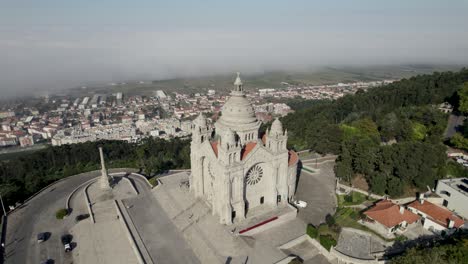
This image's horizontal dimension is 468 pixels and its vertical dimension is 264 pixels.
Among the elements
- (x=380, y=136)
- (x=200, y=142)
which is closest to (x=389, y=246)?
(x=200, y=142)

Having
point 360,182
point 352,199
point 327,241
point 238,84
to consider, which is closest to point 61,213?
point 238,84

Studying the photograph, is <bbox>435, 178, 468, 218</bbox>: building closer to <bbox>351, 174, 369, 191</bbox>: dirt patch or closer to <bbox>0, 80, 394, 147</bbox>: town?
<bbox>351, 174, 369, 191</bbox>: dirt patch

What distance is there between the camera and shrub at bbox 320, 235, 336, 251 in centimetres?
3129

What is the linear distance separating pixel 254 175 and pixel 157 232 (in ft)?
44.6

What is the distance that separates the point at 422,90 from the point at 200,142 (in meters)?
60.1

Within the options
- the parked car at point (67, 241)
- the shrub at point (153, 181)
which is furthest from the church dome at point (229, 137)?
the parked car at point (67, 241)

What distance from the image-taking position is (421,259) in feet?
79.8

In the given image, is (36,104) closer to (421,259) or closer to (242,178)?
(242,178)

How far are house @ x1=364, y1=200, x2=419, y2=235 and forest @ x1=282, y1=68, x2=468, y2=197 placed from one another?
4999 millimetres

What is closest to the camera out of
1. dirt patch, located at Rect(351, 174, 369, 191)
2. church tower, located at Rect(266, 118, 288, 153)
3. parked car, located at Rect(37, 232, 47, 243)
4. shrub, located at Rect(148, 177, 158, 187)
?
church tower, located at Rect(266, 118, 288, 153)

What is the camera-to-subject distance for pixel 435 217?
35094 mm

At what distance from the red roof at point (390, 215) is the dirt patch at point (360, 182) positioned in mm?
7437

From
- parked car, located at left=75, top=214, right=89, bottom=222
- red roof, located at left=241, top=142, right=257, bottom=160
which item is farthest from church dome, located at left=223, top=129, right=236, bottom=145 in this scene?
parked car, located at left=75, top=214, right=89, bottom=222

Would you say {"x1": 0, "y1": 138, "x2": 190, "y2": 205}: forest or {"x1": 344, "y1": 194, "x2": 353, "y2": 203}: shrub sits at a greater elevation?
{"x1": 344, "y1": 194, "x2": 353, "y2": 203}: shrub
